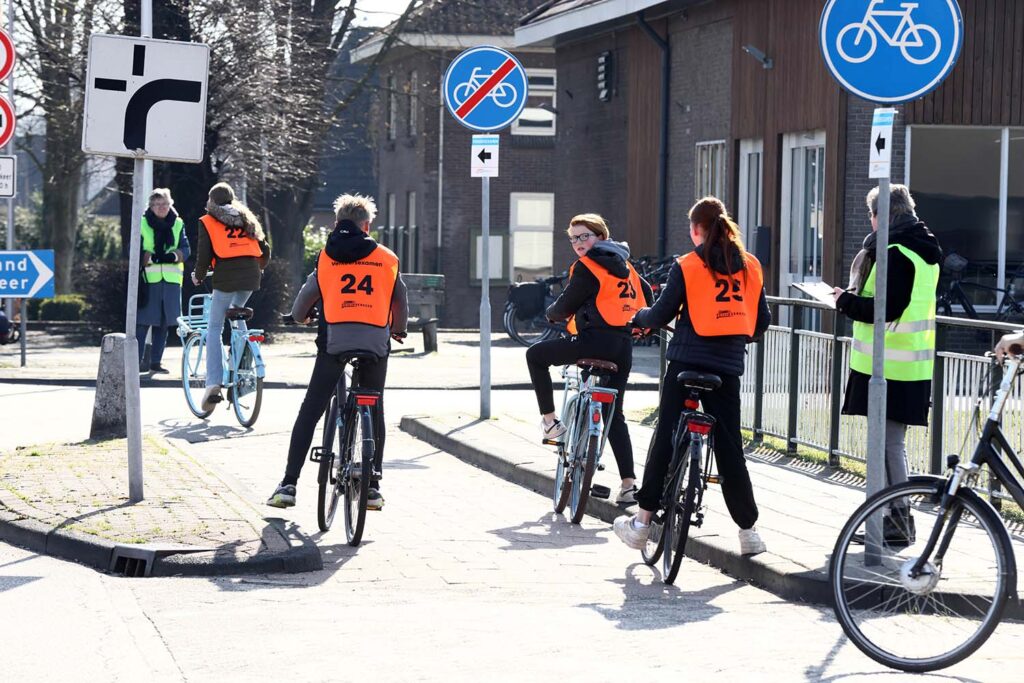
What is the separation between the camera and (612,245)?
9672mm

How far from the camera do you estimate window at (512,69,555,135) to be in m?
40.1

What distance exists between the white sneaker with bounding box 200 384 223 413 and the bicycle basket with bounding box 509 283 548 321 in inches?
407

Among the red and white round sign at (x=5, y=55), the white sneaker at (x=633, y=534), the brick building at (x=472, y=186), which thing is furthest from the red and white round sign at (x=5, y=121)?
the brick building at (x=472, y=186)

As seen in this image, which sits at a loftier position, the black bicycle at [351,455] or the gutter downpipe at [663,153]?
the gutter downpipe at [663,153]

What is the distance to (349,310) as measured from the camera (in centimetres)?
899

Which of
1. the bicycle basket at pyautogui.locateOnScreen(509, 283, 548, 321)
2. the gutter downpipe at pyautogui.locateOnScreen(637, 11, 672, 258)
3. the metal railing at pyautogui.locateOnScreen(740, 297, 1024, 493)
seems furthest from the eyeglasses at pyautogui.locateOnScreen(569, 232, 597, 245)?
the gutter downpipe at pyautogui.locateOnScreen(637, 11, 672, 258)

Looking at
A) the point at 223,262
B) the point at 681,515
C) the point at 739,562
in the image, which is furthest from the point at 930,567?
the point at 223,262

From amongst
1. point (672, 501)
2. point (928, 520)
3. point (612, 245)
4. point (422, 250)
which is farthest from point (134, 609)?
point (422, 250)

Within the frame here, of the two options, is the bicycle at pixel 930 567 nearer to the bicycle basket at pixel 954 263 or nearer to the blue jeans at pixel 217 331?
the blue jeans at pixel 217 331

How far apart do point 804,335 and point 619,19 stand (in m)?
15.5

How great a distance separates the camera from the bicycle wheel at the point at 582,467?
30.5ft

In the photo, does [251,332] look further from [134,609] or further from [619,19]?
[619,19]

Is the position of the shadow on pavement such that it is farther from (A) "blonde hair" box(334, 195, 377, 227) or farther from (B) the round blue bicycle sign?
(B) the round blue bicycle sign

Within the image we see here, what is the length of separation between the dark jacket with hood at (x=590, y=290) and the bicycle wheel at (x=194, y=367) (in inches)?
220
